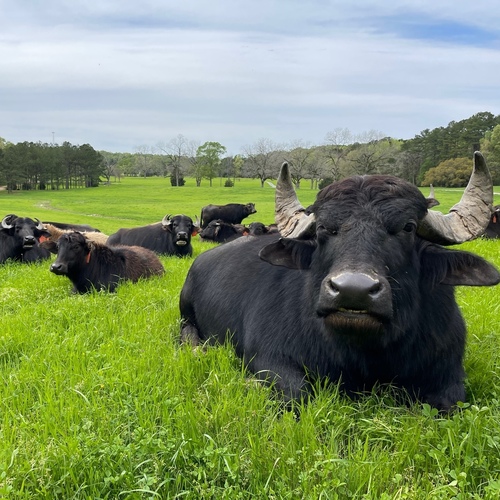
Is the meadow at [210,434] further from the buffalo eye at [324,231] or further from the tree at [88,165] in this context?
the tree at [88,165]

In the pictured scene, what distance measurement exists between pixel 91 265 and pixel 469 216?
6463 millimetres

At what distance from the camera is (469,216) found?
347cm

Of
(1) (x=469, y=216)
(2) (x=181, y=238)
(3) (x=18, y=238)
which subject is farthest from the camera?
(2) (x=181, y=238)

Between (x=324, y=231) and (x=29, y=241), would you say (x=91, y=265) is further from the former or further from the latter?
(x=324, y=231)

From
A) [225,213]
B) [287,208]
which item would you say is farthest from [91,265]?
[225,213]

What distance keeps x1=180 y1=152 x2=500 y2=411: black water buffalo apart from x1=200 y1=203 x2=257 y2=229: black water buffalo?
2273 centimetres

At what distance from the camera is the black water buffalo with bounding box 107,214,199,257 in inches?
539

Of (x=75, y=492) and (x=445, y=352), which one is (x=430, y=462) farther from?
(x=75, y=492)

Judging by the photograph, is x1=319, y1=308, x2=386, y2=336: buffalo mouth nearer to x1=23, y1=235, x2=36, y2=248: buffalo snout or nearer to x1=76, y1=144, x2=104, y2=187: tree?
x1=23, y1=235, x2=36, y2=248: buffalo snout

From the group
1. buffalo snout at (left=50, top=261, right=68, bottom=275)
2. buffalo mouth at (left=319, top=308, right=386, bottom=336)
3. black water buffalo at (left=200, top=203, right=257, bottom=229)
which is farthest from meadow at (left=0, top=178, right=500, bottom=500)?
black water buffalo at (left=200, top=203, right=257, bottom=229)

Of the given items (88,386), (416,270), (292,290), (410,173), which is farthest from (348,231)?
(410,173)

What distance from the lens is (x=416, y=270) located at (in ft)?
10.2

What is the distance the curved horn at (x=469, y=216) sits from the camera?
3238 mm

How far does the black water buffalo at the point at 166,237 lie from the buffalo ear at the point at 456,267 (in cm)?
1063
